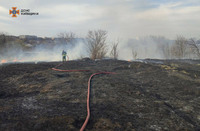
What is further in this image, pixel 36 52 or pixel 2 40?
pixel 36 52

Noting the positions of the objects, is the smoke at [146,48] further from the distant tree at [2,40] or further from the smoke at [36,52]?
the distant tree at [2,40]

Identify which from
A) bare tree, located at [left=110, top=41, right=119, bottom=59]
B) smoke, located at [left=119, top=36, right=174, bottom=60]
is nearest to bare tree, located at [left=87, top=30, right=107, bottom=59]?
bare tree, located at [left=110, top=41, right=119, bottom=59]

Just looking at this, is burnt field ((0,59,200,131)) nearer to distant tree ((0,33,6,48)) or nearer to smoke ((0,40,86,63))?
smoke ((0,40,86,63))

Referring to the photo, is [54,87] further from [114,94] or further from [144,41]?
[144,41]

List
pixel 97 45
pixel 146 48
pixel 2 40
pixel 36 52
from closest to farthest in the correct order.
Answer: pixel 97 45 → pixel 2 40 → pixel 36 52 → pixel 146 48

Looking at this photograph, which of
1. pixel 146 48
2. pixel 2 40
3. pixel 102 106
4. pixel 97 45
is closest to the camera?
pixel 102 106

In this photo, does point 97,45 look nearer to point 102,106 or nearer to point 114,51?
point 114,51

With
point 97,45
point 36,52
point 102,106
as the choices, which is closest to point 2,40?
point 36,52

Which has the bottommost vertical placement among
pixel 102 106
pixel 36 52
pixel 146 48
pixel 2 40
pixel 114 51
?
pixel 102 106

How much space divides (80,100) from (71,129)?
1621 mm

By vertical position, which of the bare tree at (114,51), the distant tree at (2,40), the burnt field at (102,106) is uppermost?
the distant tree at (2,40)

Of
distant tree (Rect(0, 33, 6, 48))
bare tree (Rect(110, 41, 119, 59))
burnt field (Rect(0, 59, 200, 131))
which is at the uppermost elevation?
distant tree (Rect(0, 33, 6, 48))

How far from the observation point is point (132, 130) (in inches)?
117

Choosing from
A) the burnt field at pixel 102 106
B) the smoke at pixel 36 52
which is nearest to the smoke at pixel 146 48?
the smoke at pixel 36 52
